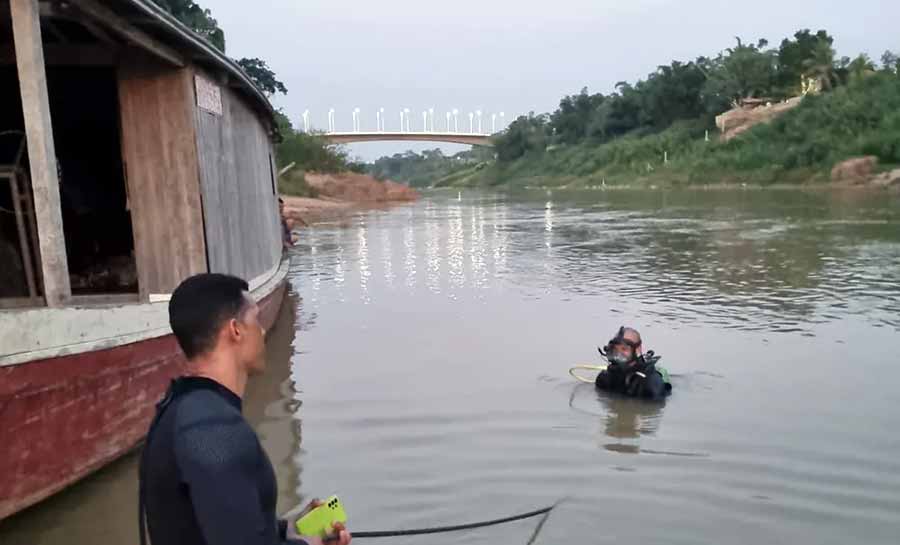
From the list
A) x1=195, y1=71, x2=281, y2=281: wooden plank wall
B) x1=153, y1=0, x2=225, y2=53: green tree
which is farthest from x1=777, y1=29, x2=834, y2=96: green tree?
x1=195, y1=71, x2=281, y2=281: wooden plank wall

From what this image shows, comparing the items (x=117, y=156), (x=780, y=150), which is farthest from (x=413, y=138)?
(x=117, y=156)

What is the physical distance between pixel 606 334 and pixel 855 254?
9322 millimetres

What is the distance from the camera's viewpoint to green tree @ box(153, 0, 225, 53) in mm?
31094

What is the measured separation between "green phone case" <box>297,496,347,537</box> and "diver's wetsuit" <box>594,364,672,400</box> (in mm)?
5431

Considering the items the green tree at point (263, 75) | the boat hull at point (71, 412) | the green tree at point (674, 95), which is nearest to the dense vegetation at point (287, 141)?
the green tree at point (263, 75)

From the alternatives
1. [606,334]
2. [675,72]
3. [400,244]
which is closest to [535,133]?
[675,72]

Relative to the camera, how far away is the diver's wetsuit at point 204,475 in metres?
1.87

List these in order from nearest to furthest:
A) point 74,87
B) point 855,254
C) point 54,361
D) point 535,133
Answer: point 54,361 → point 74,87 → point 855,254 → point 535,133

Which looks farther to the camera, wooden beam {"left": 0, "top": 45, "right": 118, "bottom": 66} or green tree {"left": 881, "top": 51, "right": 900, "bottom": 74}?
green tree {"left": 881, "top": 51, "right": 900, "bottom": 74}

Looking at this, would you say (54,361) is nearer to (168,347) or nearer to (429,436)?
(168,347)

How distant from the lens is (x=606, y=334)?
412 inches

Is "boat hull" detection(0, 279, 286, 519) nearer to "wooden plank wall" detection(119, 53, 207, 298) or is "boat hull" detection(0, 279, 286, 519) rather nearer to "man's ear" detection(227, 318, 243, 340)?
"wooden plank wall" detection(119, 53, 207, 298)

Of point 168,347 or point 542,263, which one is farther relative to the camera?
point 542,263

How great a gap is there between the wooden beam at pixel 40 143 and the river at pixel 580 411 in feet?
4.43
